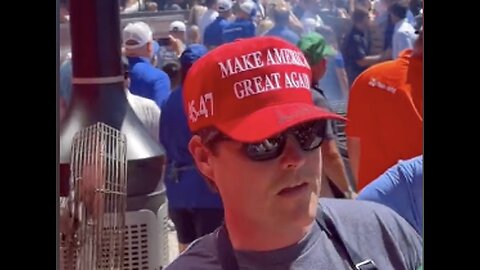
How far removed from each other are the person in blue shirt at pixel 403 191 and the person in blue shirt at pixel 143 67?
0.55 m

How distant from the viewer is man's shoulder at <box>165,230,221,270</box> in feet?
6.72

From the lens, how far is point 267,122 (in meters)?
1.95

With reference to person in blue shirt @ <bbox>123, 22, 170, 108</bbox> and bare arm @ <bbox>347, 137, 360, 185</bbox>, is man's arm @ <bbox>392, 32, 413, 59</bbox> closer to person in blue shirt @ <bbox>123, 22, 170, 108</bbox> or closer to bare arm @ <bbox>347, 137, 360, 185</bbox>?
bare arm @ <bbox>347, 137, 360, 185</bbox>

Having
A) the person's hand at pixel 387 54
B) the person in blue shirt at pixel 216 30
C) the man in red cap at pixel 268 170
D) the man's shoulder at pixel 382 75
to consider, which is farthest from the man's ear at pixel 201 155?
the person's hand at pixel 387 54

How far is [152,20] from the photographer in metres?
2.21

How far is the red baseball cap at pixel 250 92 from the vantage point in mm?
1957

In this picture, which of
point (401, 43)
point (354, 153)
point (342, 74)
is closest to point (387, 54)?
point (401, 43)

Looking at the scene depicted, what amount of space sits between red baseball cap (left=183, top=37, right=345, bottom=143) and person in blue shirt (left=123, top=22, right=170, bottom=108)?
15 cm

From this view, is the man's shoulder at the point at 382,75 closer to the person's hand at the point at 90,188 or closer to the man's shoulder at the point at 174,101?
the man's shoulder at the point at 174,101
